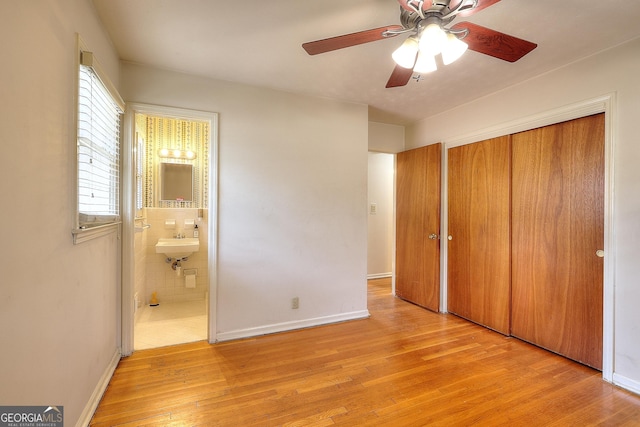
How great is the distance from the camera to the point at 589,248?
2201mm

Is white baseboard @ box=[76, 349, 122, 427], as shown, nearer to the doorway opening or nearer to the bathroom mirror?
the bathroom mirror

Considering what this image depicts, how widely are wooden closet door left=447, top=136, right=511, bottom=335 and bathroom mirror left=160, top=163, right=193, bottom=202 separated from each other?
3.28 meters

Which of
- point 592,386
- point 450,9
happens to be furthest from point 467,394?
point 450,9

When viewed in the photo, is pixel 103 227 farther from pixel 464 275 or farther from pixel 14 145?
pixel 464 275

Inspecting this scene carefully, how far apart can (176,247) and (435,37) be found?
3.21 meters

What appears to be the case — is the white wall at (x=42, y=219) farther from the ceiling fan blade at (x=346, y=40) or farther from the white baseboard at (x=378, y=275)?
the white baseboard at (x=378, y=275)

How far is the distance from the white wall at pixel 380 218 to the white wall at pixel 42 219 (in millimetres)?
4120

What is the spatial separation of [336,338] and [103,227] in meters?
2.11

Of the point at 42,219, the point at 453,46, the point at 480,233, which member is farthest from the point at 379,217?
the point at 42,219

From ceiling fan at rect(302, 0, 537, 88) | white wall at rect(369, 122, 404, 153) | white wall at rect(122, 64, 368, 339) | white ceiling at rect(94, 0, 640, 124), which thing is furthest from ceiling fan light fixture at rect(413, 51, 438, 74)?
white wall at rect(369, 122, 404, 153)

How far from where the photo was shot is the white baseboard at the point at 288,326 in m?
2.66

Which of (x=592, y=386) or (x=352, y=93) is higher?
(x=352, y=93)

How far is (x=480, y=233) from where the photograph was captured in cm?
304

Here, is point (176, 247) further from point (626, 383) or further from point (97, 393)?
point (626, 383)
